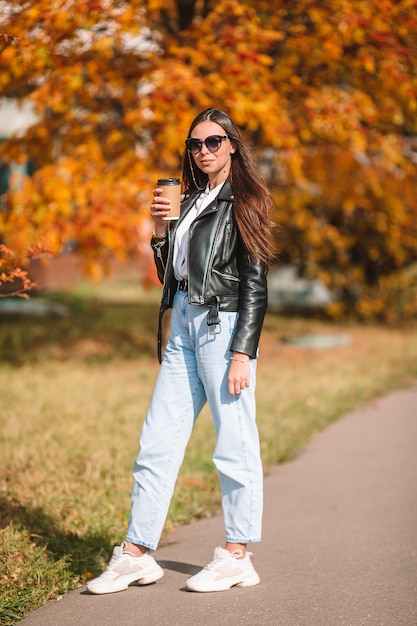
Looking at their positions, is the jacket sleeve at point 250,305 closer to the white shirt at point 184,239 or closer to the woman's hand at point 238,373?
the woman's hand at point 238,373

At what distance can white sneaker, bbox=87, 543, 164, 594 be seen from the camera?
3.47 metres

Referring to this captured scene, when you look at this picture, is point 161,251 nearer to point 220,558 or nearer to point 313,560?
point 220,558

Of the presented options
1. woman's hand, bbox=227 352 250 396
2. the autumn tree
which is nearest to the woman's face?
woman's hand, bbox=227 352 250 396

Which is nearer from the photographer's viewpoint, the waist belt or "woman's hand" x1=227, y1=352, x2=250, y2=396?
"woman's hand" x1=227, y1=352, x2=250, y2=396

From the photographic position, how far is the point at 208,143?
11.5ft

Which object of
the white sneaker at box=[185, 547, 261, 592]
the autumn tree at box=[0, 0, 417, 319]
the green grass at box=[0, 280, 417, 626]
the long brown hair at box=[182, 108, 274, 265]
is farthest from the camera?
the autumn tree at box=[0, 0, 417, 319]

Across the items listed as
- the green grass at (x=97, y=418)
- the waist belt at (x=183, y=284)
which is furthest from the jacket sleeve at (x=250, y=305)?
the green grass at (x=97, y=418)

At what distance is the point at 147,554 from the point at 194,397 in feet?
2.23

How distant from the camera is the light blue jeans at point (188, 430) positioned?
3.47m

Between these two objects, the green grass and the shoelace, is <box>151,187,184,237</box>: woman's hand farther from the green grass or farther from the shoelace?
the green grass

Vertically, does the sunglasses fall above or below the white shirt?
above

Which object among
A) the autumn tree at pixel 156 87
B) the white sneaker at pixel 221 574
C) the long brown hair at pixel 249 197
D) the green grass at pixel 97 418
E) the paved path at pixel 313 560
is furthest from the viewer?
the autumn tree at pixel 156 87

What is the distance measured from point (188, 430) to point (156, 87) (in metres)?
4.77

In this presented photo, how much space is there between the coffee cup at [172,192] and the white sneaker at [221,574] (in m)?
1.40
